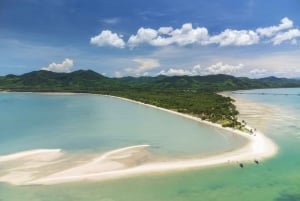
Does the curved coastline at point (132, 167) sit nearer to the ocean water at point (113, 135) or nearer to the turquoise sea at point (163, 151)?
the turquoise sea at point (163, 151)

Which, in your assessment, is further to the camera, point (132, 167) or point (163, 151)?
point (163, 151)

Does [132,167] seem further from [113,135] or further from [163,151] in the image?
[113,135]

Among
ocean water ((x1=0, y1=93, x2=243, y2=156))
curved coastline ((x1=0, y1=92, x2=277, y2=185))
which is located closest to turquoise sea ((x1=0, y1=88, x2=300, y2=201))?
ocean water ((x1=0, y1=93, x2=243, y2=156))

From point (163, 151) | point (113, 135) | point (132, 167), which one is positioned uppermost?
point (113, 135)

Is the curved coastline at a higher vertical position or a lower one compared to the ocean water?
lower

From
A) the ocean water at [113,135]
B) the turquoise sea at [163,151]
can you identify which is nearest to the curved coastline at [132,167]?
the turquoise sea at [163,151]

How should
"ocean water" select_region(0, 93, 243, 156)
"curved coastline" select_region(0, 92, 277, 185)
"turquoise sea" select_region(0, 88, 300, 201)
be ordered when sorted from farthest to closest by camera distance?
"ocean water" select_region(0, 93, 243, 156), "curved coastline" select_region(0, 92, 277, 185), "turquoise sea" select_region(0, 88, 300, 201)

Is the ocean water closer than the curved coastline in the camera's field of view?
No

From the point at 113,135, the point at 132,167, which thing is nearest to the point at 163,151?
the point at 132,167

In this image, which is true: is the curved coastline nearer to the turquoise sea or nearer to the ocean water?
the turquoise sea
